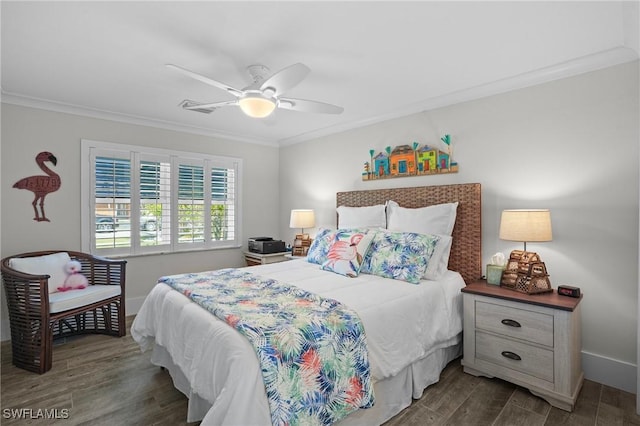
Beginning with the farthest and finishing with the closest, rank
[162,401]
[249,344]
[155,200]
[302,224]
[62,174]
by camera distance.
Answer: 1. [302,224]
2. [155,200]
3. [62,174]
4. [162,401]
5. [249,344]

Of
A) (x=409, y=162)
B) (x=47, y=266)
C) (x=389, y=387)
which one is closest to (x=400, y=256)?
(x=389, y=387)

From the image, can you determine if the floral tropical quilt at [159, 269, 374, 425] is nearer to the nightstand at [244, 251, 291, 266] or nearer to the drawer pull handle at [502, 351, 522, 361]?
the drawer pull handle at [502, 351, 522, 361]

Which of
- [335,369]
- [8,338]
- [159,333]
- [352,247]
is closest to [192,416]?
[159,333]

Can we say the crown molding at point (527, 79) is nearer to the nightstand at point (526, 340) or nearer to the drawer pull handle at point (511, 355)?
the nightstand at point (526, 340)

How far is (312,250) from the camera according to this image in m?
3.41

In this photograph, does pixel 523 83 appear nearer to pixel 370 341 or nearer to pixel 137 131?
pixel 370 341

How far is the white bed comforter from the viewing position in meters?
1.40

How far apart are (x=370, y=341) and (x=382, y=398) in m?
0.42

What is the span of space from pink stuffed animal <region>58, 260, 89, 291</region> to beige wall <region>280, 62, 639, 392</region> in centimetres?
375

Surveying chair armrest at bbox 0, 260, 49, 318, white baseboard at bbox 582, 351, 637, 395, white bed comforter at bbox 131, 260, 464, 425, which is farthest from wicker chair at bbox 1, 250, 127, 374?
white baseboard at bbox 582, 351, 637, 395

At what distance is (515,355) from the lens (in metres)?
2.32

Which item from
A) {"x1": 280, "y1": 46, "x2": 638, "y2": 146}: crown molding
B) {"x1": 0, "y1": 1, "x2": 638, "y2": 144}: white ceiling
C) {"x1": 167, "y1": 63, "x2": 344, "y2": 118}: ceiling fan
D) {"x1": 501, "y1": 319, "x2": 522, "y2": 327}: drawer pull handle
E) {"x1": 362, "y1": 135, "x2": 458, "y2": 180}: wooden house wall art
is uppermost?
{"x1": 0, "y1": 1, "x2": 638, "y2": 144}: white ceiling

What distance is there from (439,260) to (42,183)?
4049 mm

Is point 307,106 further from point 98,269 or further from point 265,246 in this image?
point 98,269
